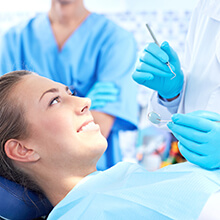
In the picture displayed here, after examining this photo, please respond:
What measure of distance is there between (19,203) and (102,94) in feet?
2.63

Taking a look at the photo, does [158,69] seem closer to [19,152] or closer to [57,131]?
[57,131]

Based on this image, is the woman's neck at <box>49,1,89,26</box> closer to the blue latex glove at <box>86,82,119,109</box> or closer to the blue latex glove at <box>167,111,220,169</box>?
the blue latex glove at <box>86,82,119,109</box>

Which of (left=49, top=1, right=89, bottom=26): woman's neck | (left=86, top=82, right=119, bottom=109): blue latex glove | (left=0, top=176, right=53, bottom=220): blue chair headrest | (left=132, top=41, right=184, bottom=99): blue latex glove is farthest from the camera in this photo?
(left=49, top=1, right=89, bottom=26): woman's neck

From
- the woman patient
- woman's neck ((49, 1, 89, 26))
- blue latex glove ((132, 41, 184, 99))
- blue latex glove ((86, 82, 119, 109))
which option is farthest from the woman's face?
woman's neck ((49, 1, 89, 26))

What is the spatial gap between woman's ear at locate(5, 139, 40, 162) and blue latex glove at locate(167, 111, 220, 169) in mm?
475

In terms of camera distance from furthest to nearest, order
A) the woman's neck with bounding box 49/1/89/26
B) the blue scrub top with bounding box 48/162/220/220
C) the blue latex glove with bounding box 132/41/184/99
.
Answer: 1. the woman's neck with bounding box 49/1/89/26
2. the blue latex glove with bounding box 132/41/184/99
3. the blue scrub top with bounding box 48/162/220/220

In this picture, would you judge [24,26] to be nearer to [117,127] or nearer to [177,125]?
[117,127]

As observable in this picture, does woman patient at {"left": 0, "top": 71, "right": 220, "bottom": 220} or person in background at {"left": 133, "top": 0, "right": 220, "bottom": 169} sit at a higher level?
person in background at {"left": 133, "top": 0, "right": 220, "bottom": 169}

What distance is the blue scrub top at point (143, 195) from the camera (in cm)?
94

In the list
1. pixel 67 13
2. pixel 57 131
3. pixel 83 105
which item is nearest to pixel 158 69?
pixel 83 105

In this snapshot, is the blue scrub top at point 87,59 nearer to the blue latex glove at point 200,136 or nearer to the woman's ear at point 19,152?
the woman's ear at point 19,152

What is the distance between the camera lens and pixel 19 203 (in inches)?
45.0

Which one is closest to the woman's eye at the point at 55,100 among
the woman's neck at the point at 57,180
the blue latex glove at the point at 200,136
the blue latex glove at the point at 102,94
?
the woman's neck at the point at 57,180

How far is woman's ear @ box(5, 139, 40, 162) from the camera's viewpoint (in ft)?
3.70
